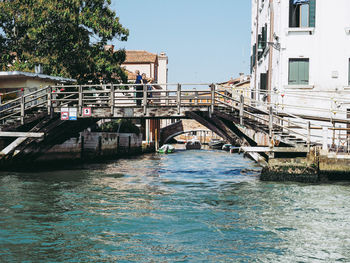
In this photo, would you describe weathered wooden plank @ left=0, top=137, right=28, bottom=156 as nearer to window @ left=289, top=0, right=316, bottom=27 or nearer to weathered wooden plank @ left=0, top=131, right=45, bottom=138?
weathered wooden plank @ left=0, top=131, right=45, bottom=138

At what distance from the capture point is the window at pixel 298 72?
78.7ft

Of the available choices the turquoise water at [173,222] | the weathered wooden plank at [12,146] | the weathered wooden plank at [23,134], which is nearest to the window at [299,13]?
the turquoise water at [173,222]

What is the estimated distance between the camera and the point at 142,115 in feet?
71.8

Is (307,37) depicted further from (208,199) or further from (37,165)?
(37,165)

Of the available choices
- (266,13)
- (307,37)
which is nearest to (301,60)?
(307,37)

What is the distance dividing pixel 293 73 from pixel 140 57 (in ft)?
149

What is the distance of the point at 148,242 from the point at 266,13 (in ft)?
73.2

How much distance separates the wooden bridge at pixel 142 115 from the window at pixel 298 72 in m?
2.50

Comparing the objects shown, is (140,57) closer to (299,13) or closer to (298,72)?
(299,13)

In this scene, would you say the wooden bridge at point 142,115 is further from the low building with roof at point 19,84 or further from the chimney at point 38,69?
the chimney at point 38,69

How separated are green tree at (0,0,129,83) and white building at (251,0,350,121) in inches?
434

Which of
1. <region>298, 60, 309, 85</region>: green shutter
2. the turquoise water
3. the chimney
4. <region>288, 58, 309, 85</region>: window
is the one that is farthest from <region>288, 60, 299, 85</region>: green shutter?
the chimney

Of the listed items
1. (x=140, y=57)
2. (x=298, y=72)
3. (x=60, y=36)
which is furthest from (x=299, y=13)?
(x=140, y=57)

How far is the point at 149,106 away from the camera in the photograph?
2183 centimetres
